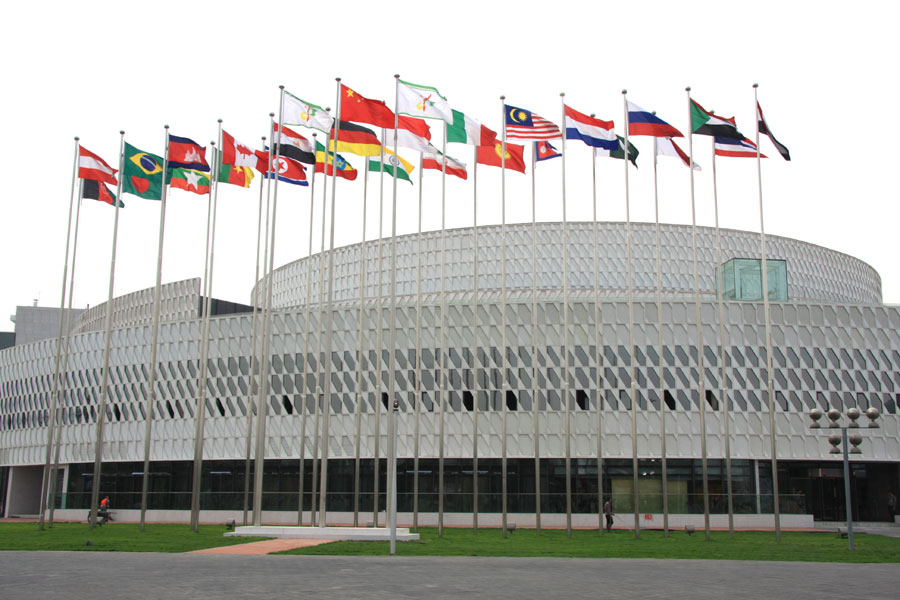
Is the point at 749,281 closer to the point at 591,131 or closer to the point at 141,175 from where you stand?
the point at 591,131

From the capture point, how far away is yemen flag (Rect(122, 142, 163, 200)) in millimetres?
37250

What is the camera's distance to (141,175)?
37.5 m

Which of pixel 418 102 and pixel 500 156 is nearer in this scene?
pixel 418 102

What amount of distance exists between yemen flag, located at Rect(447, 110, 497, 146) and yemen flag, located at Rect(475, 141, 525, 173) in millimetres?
455

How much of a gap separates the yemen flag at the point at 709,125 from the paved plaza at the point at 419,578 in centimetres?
1723

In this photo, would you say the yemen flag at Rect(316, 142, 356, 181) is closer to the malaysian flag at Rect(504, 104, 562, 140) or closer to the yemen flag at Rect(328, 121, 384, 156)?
the yemen flag at Rect(328, 121, 384, 156)

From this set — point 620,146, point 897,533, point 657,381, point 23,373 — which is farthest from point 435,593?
point 23,373

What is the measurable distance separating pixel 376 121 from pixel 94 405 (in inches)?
1382

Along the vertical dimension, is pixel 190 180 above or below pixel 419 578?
above

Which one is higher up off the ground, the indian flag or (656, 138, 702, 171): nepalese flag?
the indian flag

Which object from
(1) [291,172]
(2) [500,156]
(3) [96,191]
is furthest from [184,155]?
(2) [500,156]

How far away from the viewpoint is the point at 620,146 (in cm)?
3600

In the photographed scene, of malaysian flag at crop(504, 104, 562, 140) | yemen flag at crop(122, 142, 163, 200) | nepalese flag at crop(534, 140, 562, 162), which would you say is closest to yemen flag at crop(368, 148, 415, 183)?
malaysian flag at crop(504, 104, 562, 140)

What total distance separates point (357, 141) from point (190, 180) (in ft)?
28.5
